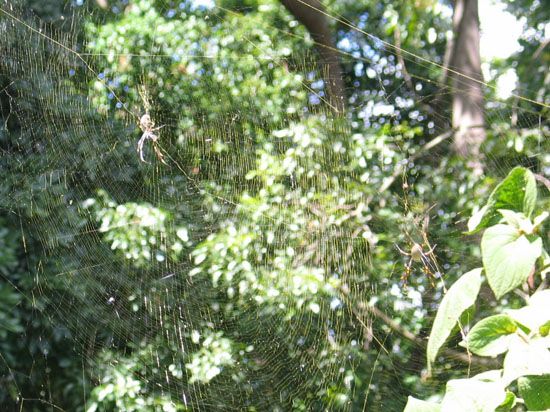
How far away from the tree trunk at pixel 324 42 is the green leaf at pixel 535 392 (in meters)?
1.56

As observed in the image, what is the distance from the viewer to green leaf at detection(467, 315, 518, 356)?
0.33 m

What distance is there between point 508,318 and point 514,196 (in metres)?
0.07

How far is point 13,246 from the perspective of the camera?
1911 millimetres

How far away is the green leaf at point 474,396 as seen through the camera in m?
0.30

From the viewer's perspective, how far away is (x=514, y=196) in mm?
341

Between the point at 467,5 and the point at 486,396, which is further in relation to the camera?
the point at 467,5

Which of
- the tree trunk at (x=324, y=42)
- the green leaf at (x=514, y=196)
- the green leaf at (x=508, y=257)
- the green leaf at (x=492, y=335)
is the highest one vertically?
the green leaf at (x=514, y=196)

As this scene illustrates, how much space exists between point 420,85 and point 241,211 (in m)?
0.78

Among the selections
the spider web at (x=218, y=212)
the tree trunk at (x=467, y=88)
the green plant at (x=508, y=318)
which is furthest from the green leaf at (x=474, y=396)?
the tree trunk at (x=467, y=88)

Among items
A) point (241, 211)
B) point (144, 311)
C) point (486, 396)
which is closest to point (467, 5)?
point (241, 211)

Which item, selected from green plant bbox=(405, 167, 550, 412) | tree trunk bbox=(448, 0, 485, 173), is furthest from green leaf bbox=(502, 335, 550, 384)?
tree trunk bbox=(448, 0, 485, 173)

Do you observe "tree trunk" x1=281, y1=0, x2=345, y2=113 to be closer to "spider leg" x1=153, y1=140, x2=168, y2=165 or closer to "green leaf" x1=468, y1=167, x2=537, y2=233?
"spider leg" x1=153, y1=140, x2=168, y2=165

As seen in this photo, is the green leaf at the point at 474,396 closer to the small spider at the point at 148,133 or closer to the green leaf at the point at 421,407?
the green leaf at the point at 421,407

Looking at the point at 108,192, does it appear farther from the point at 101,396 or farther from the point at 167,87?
the point at 101,396
